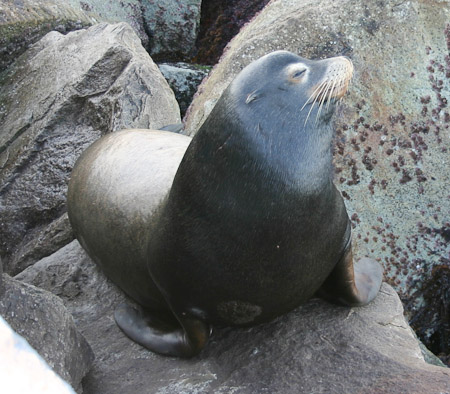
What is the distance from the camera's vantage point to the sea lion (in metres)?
2.57

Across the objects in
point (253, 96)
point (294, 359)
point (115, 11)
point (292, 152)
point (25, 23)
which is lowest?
point (294, 359)

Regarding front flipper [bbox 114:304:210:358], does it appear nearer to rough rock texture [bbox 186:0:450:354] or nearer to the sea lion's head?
the sea lion's head

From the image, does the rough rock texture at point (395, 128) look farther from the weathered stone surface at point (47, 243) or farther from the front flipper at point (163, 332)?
the weathered stone surface at point (47, 243)

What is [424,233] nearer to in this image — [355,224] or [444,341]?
[355,224]

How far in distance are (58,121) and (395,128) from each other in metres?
2.79

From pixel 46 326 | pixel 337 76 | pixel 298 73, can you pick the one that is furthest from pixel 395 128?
pixel 46 326

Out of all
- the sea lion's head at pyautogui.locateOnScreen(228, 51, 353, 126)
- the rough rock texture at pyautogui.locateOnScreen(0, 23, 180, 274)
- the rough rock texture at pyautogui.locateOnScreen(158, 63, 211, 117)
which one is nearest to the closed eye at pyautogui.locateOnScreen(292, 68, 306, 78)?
the sea lion's head at pyautogui.locateOnScreen(228, 51, 353, 126)

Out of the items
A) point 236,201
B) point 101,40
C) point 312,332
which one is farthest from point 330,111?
point 101,40

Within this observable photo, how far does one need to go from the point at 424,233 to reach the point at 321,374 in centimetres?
197

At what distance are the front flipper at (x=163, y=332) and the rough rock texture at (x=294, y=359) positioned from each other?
0.17ft

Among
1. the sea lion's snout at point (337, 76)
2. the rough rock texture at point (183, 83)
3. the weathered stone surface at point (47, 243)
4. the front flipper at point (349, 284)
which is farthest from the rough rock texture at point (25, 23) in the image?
the front flipper at point (349, 284)

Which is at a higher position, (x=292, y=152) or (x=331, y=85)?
(x=331, y=85)

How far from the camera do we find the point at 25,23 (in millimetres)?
5973

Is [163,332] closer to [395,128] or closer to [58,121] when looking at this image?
[395,128]
